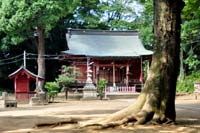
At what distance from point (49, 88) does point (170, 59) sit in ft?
55.7

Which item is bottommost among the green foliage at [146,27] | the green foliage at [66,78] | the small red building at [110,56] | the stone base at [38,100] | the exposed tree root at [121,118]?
the stone base at [38,100]

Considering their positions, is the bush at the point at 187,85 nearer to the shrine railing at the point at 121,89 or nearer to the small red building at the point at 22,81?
the shrine railing at the point at 121,89

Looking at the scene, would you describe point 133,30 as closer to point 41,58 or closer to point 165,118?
point 41,58

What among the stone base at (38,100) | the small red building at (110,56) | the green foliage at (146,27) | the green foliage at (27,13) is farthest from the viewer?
the green foliage at (146,27)

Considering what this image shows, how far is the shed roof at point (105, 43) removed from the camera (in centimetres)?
3544

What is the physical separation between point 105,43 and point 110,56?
4171 millimetres

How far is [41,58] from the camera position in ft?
119

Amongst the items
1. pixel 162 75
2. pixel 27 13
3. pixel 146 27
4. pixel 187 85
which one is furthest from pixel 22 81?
pixel 162 75

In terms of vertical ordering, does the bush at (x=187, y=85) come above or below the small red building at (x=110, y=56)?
below

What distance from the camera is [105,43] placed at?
38719 millimetres

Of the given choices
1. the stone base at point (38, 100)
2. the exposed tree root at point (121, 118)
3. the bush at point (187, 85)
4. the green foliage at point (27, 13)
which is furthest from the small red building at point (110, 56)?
the exposed tree root at point (121, 118)

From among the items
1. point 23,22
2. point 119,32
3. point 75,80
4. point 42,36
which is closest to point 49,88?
point 75,80

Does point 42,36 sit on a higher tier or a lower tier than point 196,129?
higher

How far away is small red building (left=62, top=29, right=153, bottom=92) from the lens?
34.9 metres
